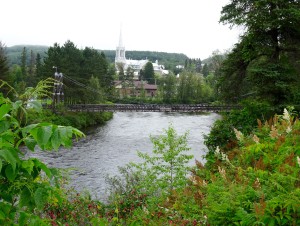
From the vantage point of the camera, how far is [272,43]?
17609mm

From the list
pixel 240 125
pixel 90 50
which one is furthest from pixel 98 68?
pixel 240 125

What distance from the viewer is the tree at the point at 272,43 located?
16.5 m

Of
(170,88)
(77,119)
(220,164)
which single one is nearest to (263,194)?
(220,164)

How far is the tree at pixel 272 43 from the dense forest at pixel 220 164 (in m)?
0.05

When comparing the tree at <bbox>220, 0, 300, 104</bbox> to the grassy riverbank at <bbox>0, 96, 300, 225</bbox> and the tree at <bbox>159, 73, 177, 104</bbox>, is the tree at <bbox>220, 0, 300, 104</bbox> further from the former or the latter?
the tree at <bbox>159, 73, 177, 104</bbox>

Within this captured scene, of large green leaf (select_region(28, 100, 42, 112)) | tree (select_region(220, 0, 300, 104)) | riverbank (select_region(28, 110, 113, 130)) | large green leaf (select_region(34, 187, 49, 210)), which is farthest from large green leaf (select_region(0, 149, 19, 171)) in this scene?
riverbank (select_region(28, 110, 113, 130))

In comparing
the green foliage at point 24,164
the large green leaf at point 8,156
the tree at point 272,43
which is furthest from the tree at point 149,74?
the large green leaf at point 8,156

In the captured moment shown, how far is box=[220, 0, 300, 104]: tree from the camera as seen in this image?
16.5 m

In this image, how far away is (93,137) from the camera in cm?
3234

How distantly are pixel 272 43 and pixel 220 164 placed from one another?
1195cm

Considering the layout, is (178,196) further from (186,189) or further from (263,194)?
(263,194)

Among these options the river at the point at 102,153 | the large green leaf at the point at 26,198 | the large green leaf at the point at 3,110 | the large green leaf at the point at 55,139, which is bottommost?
the river at the point at 102,153

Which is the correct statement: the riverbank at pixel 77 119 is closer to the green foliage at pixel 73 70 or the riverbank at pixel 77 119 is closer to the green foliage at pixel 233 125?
the green foliage at pixel 73 70

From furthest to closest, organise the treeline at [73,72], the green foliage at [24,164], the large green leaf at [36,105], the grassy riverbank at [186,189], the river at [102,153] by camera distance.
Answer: the treeline at [73,72] → the river at [102,153] → the large green leaf at [36,105] → the grassy riverbank at [186,189] → the green foliage at [24,164]
